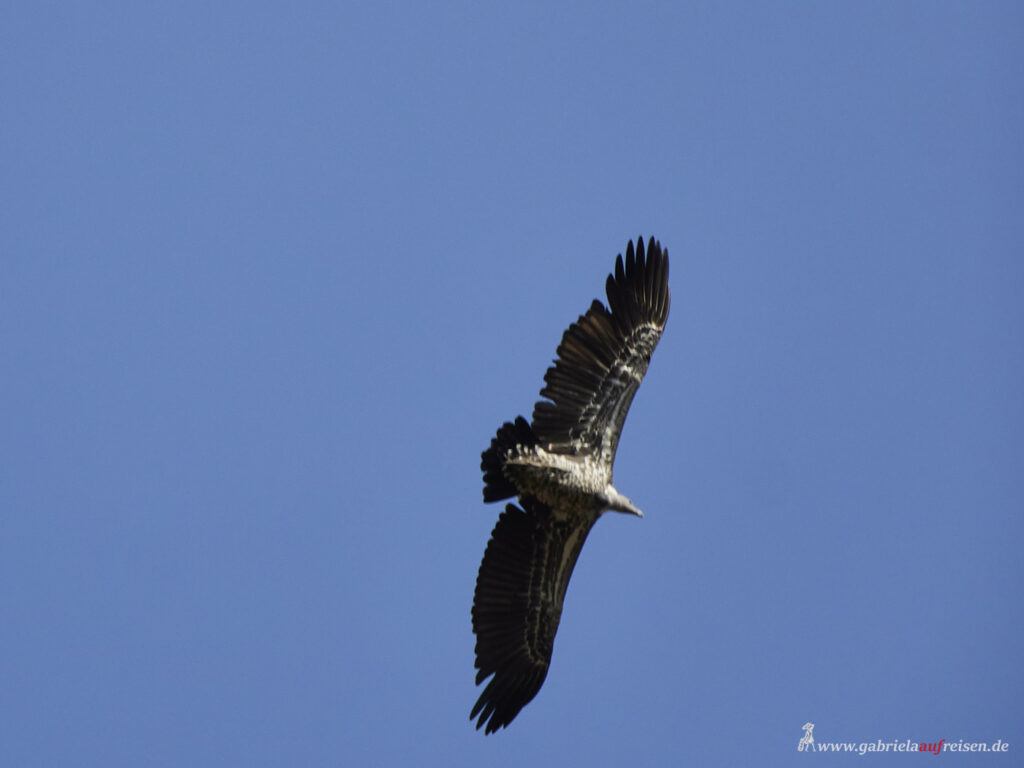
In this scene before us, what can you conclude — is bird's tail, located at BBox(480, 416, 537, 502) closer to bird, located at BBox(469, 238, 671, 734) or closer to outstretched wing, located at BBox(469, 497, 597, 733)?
bird, located at BBox(469, 238, 671, 734)

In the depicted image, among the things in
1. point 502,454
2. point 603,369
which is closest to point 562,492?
point 502,454

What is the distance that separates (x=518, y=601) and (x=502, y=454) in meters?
2.07

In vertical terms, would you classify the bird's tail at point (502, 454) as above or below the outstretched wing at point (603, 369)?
below

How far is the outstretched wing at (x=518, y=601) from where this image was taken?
13.8 metres

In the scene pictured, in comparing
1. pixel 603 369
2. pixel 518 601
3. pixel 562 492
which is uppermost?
pixel 603 369

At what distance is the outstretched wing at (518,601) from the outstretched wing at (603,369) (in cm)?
99

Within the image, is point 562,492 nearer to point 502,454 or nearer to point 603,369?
point 502,454

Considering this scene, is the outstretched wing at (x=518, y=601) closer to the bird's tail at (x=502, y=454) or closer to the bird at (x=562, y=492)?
the bird at (x=562, y=492)

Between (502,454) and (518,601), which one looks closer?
(502,454)

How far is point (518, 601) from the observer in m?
14.0

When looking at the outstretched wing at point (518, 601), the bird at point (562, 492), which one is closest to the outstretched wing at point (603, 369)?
the bird at point (562, 492)

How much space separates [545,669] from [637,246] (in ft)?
17.4

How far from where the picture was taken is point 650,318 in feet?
46.0

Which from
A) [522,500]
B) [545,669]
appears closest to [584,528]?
[522,500]
